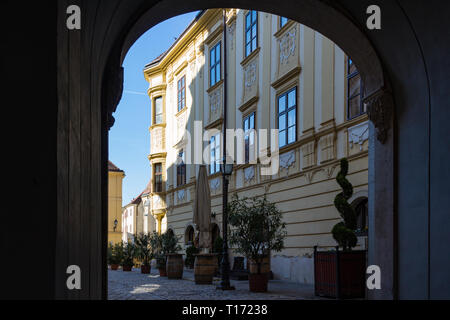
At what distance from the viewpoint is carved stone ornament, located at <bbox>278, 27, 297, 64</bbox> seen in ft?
55.6

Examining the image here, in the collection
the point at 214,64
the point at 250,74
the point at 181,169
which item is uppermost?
the point at 214,64

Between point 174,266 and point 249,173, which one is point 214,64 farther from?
point 174,266

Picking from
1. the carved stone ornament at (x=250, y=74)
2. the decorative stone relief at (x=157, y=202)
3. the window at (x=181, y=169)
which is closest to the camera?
the carved stone ornament at (x=250, y=74)

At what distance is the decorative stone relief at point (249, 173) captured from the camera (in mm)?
19422

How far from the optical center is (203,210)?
16844 mm

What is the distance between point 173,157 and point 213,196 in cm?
662

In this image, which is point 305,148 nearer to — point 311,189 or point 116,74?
point 311,189

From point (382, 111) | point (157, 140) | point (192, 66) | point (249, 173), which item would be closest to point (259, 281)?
point (382, 111)

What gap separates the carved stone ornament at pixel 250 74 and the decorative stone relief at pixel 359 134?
7.48 m

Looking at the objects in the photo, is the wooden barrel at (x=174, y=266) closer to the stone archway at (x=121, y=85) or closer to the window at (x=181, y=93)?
the stone archway at (x=121, y=85)

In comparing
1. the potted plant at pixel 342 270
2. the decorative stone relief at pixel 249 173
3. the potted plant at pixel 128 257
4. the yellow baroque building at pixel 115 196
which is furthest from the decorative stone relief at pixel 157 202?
the yellow baroque building at pixel 115 196

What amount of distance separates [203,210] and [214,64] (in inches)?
393

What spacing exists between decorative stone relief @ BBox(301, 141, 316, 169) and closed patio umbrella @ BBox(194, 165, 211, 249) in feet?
11.6
